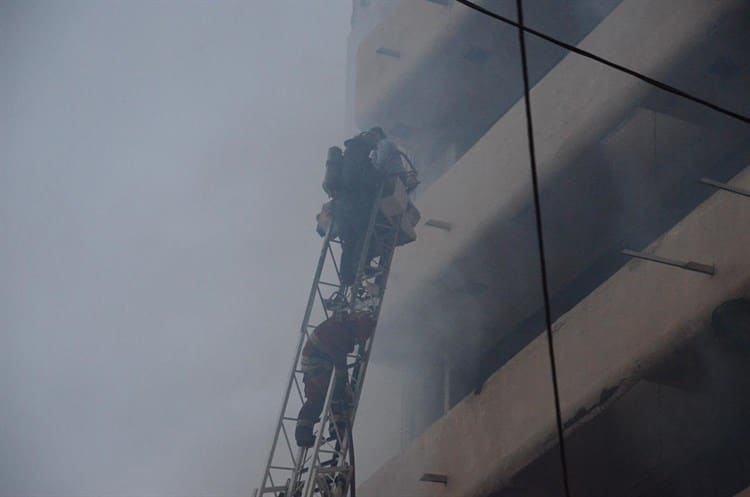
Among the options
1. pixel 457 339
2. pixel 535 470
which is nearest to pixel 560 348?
pixel 535 470

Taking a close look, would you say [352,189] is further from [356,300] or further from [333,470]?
[333,470]

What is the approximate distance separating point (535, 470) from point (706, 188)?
4196 millimetres

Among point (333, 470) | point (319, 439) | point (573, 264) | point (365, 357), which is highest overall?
point (573, 264)

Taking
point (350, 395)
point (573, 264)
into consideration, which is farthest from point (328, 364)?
point (573, 264)

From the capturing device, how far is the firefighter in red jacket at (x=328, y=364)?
11188 millimetres

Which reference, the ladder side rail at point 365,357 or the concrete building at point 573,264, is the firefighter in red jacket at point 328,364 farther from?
the concrete building at point 573,264

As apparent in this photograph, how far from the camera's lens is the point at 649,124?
12484 mm

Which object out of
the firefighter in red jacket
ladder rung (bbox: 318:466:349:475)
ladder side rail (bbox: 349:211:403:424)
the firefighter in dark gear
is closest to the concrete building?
ladder side rail (bbox: 349:211:403:424)

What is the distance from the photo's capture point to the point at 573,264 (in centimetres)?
1398

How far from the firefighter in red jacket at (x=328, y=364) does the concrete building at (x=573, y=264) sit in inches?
59.1

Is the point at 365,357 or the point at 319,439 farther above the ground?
the point at 365,357

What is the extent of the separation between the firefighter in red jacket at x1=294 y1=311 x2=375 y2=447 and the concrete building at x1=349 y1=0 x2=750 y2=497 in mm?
1502

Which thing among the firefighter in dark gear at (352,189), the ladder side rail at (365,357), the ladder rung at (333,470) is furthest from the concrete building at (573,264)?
the firefighter in dark gear at (352,189)

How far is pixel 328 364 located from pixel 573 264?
4117 mm
